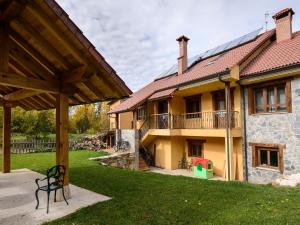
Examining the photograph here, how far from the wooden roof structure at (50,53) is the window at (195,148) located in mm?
9855

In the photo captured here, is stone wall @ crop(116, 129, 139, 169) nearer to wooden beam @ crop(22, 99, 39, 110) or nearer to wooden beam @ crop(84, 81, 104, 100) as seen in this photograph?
wooden beam @ crop(22, 99, 39, 110)

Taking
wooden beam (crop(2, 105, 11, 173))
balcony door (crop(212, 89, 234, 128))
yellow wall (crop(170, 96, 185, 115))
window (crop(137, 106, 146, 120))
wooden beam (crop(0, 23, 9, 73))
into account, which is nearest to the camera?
wooden beam (crop(0, 23, 9, 73))

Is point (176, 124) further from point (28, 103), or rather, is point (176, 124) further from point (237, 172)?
point (28, 103)

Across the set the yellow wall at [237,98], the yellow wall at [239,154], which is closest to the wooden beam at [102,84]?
the yellow wall at [237,98]

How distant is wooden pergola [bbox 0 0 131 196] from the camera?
492 centimetres

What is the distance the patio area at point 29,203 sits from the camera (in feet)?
16.6

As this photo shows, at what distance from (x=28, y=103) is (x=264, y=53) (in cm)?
1187

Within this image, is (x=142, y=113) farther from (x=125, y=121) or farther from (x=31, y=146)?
(x=31, y=146)

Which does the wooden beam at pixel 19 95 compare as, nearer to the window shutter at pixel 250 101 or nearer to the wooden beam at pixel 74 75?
the wooden beam at pixel 74 75

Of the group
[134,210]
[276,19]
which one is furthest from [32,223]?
[276,19]

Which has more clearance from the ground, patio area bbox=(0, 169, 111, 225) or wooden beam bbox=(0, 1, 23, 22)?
wooden beam bbox=(0, 1, 23, 22)

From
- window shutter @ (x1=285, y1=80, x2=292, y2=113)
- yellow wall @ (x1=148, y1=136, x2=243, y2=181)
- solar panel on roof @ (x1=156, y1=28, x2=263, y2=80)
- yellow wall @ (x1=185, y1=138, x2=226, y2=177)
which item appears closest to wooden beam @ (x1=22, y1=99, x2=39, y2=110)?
yellow wall @ (x1=148, y1=136, x2=243, y2=181)

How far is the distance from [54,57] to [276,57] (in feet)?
32.9

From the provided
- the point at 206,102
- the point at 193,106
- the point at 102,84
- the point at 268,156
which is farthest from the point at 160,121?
the point at 102,84
